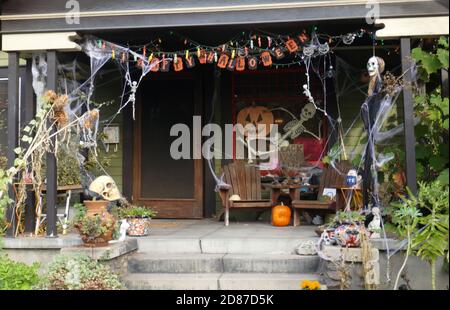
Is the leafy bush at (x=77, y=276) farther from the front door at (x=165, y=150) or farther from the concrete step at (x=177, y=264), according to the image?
the front door at (x=165, y=150)

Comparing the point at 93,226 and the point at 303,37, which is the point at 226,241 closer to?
the point at 93,226

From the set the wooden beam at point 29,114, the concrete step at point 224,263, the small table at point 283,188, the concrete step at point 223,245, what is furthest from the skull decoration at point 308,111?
the wooden beam at point 29,114

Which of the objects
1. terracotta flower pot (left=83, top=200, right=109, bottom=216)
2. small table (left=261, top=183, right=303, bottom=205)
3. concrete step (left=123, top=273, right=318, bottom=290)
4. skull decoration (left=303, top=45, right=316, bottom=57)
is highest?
skull decoration (left=303, top=45, right=316, bottom=57)

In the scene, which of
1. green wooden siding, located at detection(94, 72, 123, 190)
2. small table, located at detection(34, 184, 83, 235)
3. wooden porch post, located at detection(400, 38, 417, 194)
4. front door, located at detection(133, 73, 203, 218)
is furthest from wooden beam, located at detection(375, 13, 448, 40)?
green wooden siding, located at detection(94, 72, 123, 190)

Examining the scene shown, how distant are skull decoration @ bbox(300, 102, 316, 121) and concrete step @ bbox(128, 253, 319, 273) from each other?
9.26 ft

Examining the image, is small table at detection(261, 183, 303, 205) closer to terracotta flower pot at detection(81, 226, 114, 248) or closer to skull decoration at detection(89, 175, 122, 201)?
skull decoration at detection(89, 175, 122, 201)

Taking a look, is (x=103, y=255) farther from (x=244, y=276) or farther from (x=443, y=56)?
(x=443, y=56)

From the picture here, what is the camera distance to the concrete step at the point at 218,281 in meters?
4.42

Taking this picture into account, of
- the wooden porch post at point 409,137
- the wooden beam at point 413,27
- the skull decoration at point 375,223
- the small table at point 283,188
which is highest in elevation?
the wooden beam at point 413,27

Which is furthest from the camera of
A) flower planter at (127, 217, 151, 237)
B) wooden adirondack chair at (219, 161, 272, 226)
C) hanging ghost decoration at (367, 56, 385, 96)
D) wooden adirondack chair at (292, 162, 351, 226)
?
wooden adirondack chair at (219, 161, 272, 226)

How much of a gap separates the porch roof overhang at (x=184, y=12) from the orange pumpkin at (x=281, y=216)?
2.49 meters

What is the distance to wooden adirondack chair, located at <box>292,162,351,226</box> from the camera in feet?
19.8

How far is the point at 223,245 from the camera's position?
204 inches
